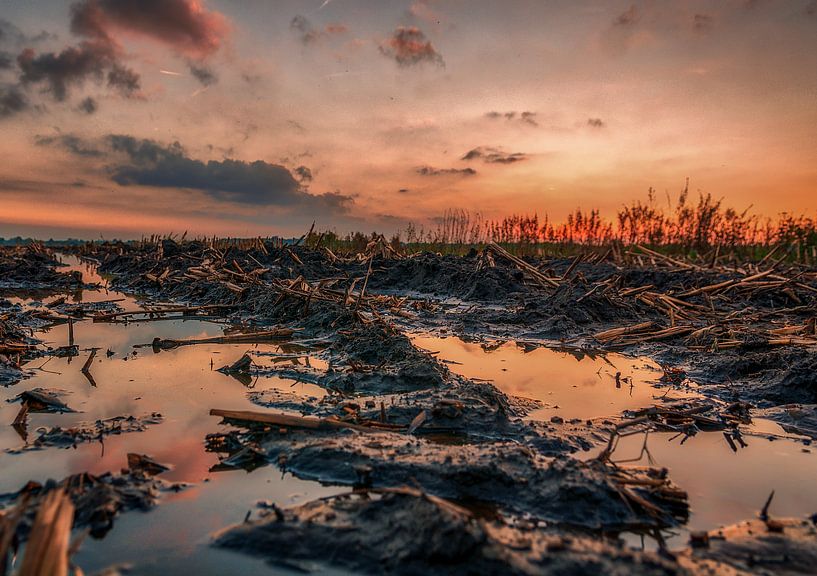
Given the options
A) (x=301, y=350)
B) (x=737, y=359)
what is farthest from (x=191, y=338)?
(x=737, y=359)

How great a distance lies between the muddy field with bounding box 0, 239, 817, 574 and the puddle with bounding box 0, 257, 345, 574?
2 cm

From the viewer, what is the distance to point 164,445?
10.8 ft

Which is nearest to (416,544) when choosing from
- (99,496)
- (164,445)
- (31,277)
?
(99,496)

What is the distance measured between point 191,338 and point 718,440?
582cm

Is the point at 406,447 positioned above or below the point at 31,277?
below

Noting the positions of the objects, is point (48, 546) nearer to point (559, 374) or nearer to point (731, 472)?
point (731, 472)

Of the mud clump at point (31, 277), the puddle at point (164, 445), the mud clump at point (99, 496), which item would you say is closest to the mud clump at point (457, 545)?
the puddle at point (164, 445)

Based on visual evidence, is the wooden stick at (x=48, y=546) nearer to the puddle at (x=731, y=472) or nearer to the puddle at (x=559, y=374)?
the puddle at (x=731, y=472)

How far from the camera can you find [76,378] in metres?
4.86

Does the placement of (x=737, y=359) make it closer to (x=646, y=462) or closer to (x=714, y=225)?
(x=646, y=462)

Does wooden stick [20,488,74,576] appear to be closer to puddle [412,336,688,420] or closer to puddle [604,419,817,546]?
puddle [604,419,817,546]

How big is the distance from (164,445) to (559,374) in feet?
12.6

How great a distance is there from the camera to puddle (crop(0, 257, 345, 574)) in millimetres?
2172

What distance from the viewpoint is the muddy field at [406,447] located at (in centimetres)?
212
